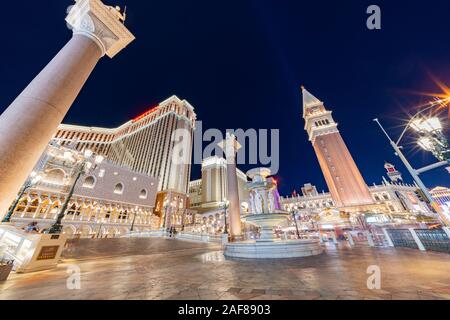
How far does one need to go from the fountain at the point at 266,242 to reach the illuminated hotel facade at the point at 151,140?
37.5 meters

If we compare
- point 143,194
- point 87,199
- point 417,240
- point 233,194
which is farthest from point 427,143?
point 143,194

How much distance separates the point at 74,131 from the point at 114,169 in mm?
51694

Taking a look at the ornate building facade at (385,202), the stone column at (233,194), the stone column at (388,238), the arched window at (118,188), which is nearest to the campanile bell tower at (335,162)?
the ornate building facade at (385,202)

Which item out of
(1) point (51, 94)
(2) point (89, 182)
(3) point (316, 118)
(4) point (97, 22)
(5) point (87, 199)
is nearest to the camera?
(1) point (51, 94)

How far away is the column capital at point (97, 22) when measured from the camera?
740cm

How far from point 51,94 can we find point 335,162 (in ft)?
173

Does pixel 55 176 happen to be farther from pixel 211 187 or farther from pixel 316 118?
pixel 316 118

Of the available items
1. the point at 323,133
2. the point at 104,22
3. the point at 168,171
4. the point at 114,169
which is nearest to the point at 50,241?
the point at 104,22

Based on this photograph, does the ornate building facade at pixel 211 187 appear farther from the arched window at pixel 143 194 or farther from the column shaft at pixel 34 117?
the column shaft at pixel 34 117

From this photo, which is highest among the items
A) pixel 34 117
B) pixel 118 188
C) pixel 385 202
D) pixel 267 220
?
pixel 118 188

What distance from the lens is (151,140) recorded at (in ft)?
178

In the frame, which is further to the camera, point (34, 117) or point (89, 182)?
point (89, 182)

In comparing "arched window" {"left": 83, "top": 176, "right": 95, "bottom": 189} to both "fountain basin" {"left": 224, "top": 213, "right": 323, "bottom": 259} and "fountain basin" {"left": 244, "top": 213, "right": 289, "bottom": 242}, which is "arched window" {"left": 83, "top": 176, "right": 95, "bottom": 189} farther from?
"fountain basin" {"left": 244, "top": 213, "right": 289, "bottom": 242}
